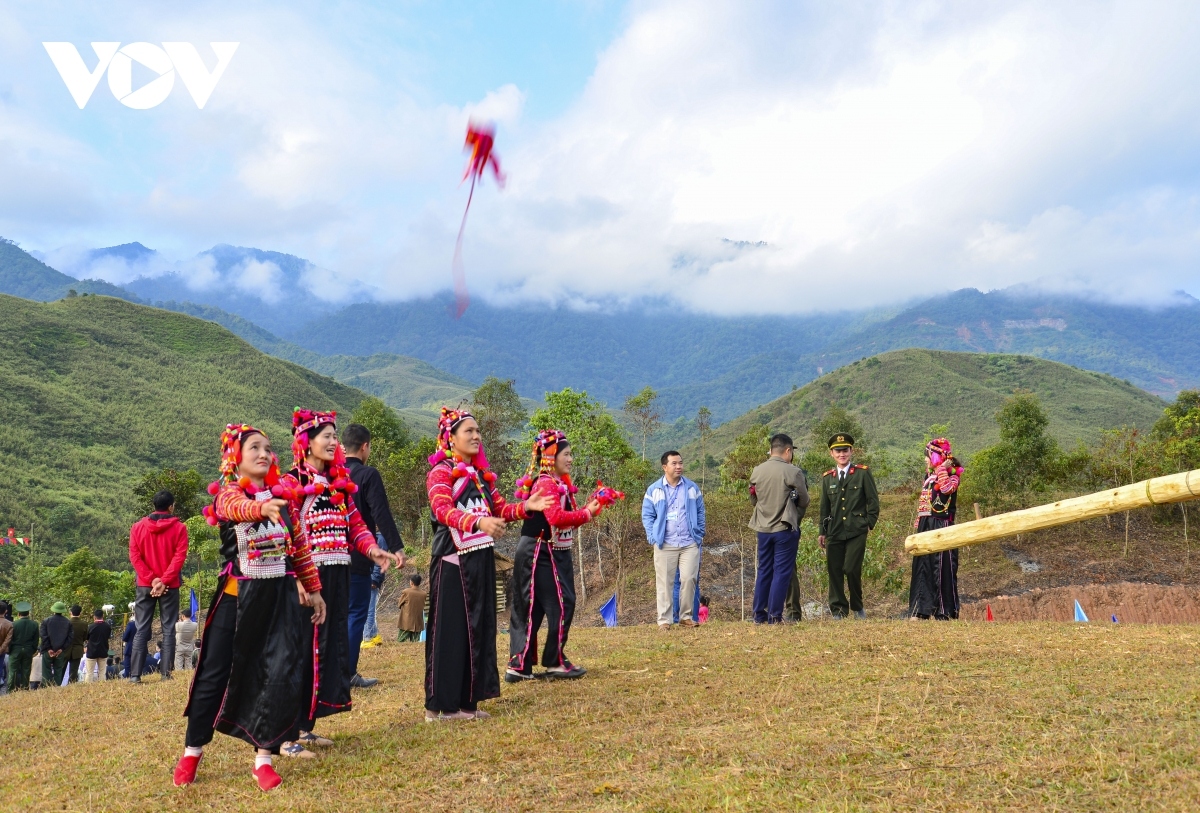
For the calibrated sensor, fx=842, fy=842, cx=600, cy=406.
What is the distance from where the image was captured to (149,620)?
9.42 meters

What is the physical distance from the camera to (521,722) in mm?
5555

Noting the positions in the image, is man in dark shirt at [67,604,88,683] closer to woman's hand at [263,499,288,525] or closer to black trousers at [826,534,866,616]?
woman's hand at [263,499,288,525]

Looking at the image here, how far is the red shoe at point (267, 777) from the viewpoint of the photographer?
15.0 feet

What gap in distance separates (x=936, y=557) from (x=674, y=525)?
11.0 ft

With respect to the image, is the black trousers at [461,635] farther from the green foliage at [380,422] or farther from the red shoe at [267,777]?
the green foliage at [380,422]

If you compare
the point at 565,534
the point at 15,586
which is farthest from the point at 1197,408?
the point at 15,586

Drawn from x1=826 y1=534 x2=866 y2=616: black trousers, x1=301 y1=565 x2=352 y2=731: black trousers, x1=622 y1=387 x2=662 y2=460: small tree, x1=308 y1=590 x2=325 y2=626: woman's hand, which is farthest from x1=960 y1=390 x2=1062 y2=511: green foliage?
x1=308 y1=590 x2=325 y2=626: woman's hand

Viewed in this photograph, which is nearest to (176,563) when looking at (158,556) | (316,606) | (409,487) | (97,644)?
(158,556)

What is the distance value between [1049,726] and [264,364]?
9996cm

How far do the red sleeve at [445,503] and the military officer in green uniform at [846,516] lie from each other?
5.88 meters

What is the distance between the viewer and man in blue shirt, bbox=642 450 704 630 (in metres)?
10.3

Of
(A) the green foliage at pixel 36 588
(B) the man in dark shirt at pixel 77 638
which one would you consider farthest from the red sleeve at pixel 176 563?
(A) the green foliage at pixel 36 588

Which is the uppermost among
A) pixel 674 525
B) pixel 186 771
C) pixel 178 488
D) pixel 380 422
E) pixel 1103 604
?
pixel 380 422

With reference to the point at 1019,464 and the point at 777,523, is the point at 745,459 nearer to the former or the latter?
the point at 1019,464
